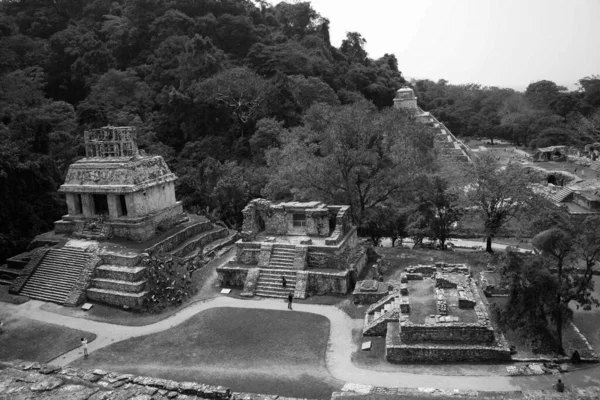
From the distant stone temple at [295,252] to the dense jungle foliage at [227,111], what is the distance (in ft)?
9.76

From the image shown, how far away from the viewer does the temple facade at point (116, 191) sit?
75.7ft

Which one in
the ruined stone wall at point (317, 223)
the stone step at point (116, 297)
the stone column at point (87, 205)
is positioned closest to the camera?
the stone step at point (116, 297)

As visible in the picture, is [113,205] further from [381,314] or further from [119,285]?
[381,314]

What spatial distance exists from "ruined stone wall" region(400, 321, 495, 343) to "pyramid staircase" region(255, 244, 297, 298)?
611 centimetres

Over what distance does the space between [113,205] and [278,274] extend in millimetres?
9029

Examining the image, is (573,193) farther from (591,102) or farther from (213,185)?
(591,102)

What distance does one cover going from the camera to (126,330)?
18016mm

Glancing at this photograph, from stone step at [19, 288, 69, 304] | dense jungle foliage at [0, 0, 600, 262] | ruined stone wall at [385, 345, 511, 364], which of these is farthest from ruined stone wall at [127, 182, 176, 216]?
ruined stone wall at [385, 345, 511, 364]

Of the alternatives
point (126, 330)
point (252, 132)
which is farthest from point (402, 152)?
point (252, 132)

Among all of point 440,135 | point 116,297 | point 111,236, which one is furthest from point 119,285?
point 440,135

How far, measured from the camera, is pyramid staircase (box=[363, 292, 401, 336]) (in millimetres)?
16484

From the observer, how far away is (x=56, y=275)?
2148 centimetres

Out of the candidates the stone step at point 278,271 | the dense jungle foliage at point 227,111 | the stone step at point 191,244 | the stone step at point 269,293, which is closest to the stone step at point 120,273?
the stone step at point 191,244

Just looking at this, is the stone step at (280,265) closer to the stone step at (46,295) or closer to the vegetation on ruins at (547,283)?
the stone step at (46,295)
